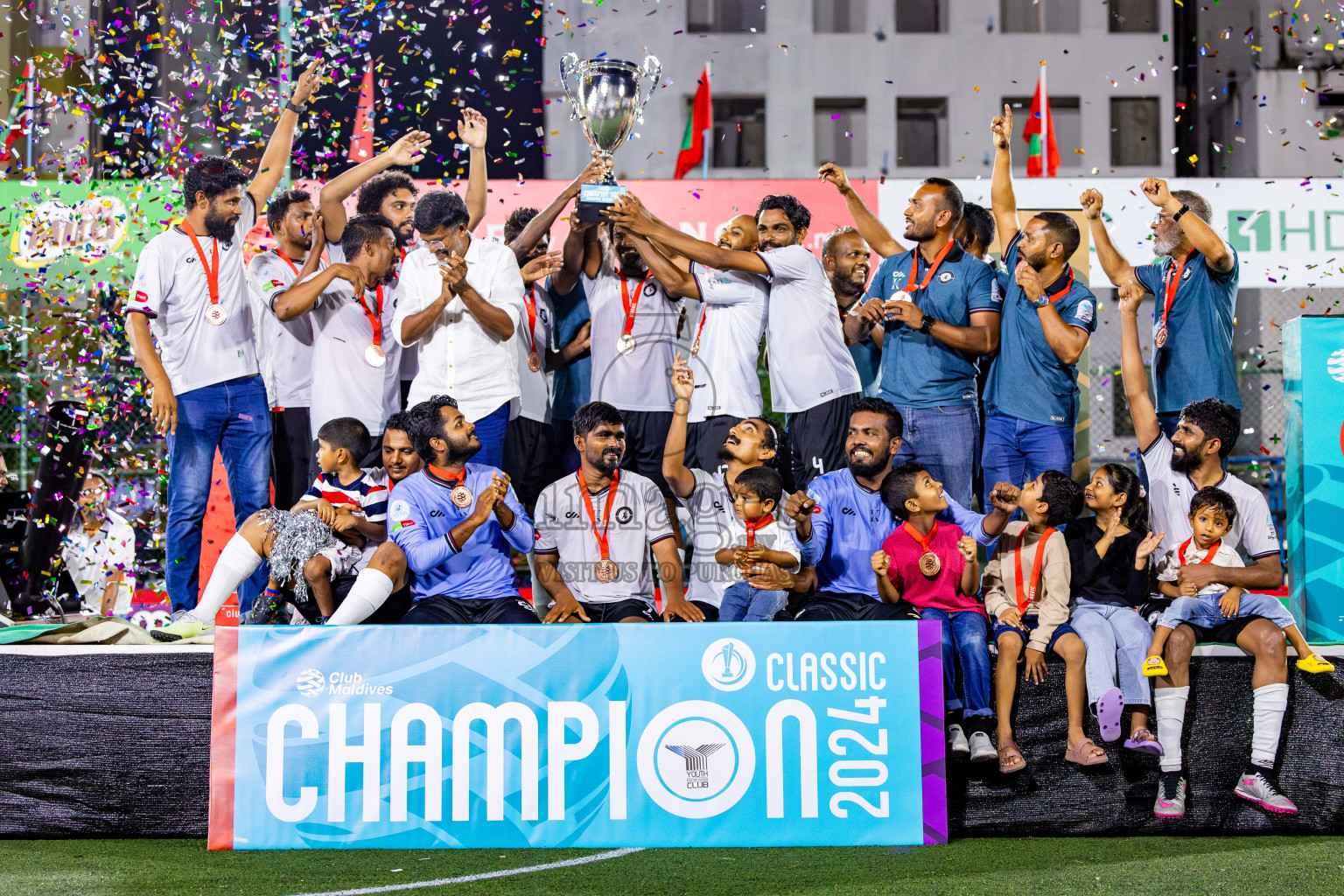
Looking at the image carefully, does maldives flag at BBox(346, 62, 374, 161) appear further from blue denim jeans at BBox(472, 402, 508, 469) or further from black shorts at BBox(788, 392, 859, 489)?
black shorts at BBox(788, 392, 859, 489)

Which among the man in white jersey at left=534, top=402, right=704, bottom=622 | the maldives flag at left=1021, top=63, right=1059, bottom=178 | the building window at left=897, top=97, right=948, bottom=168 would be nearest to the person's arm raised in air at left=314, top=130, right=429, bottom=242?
the man in white jersey at left=534, top=402, right=704, bottom=622

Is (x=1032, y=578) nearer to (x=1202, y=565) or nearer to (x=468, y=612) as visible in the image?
(x=1202, y=565)

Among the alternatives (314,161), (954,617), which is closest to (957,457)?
(954,617)

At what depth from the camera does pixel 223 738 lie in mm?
3936

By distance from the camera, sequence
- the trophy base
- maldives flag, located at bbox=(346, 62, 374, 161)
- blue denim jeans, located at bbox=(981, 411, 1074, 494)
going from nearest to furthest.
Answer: the trophy base → blue denim jeans, located at bbox=(981, 411, 1074, 494) → maldives flag, located at bbox=(346, 62, 374, 161)

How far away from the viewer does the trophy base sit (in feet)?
15.8

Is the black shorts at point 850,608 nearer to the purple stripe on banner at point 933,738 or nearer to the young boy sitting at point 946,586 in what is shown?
the young boy sitting at point 946,586

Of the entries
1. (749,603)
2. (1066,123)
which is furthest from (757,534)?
(1066,123)

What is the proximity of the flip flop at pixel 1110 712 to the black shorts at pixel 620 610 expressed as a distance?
1.68 m

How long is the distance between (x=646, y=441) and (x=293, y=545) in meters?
1.73

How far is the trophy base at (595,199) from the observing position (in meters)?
4.81

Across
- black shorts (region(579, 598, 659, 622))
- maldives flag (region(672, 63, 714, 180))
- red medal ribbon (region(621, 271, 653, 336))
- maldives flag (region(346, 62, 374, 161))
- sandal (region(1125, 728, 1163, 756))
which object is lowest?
sandal (region(1125, 728, 1163, 756))

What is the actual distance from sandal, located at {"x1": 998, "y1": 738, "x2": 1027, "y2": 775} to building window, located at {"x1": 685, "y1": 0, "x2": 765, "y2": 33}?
19255 millimetres

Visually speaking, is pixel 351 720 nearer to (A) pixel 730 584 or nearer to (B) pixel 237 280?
(A) pixel 730 584
